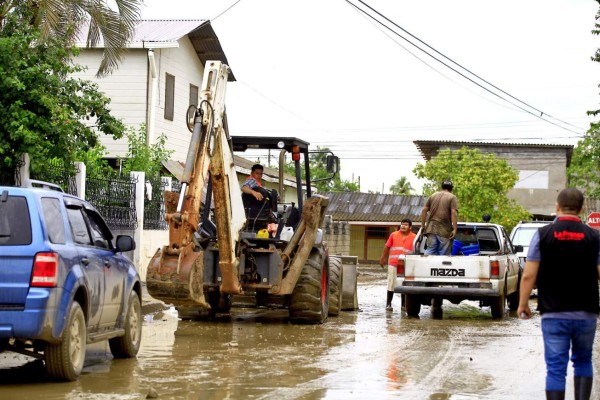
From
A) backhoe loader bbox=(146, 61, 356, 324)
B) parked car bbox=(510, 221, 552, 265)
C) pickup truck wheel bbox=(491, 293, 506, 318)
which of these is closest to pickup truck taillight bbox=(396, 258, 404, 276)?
backhoe loader bbox=(146, 61, 356, 324)

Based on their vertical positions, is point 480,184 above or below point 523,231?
above

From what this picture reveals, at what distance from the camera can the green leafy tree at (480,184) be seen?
59156mm

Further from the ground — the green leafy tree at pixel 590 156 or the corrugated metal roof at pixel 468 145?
the corrugated metal roof at pixel 468 145

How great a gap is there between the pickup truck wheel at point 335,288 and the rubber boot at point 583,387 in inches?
407

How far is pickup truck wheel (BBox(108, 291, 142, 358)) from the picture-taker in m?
11.8

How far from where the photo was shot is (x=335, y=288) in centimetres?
1852

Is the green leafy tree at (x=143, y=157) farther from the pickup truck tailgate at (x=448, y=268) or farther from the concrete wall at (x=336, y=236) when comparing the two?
the concrete wall at (x=336, y=236)

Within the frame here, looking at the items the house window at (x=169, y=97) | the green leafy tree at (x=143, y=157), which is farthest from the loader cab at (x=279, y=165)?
the house window at (x=169, y=97)

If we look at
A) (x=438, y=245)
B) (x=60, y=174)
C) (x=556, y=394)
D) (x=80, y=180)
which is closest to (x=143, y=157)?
(x=80, y=180)

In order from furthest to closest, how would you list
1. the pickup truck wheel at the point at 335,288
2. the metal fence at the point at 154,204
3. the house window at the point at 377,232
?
1. the house window at the point at 377,232
2. the metal fence at the point at 154,204
3. the pickup truck wheel at the point at 335,288

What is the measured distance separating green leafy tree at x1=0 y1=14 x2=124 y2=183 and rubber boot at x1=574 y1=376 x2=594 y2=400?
37.2 feet

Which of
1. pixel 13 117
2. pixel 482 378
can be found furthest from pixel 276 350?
pixel 13 117

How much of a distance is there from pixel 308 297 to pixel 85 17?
34.8 ft

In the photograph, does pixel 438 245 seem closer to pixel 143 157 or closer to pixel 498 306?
pixel 498 306
